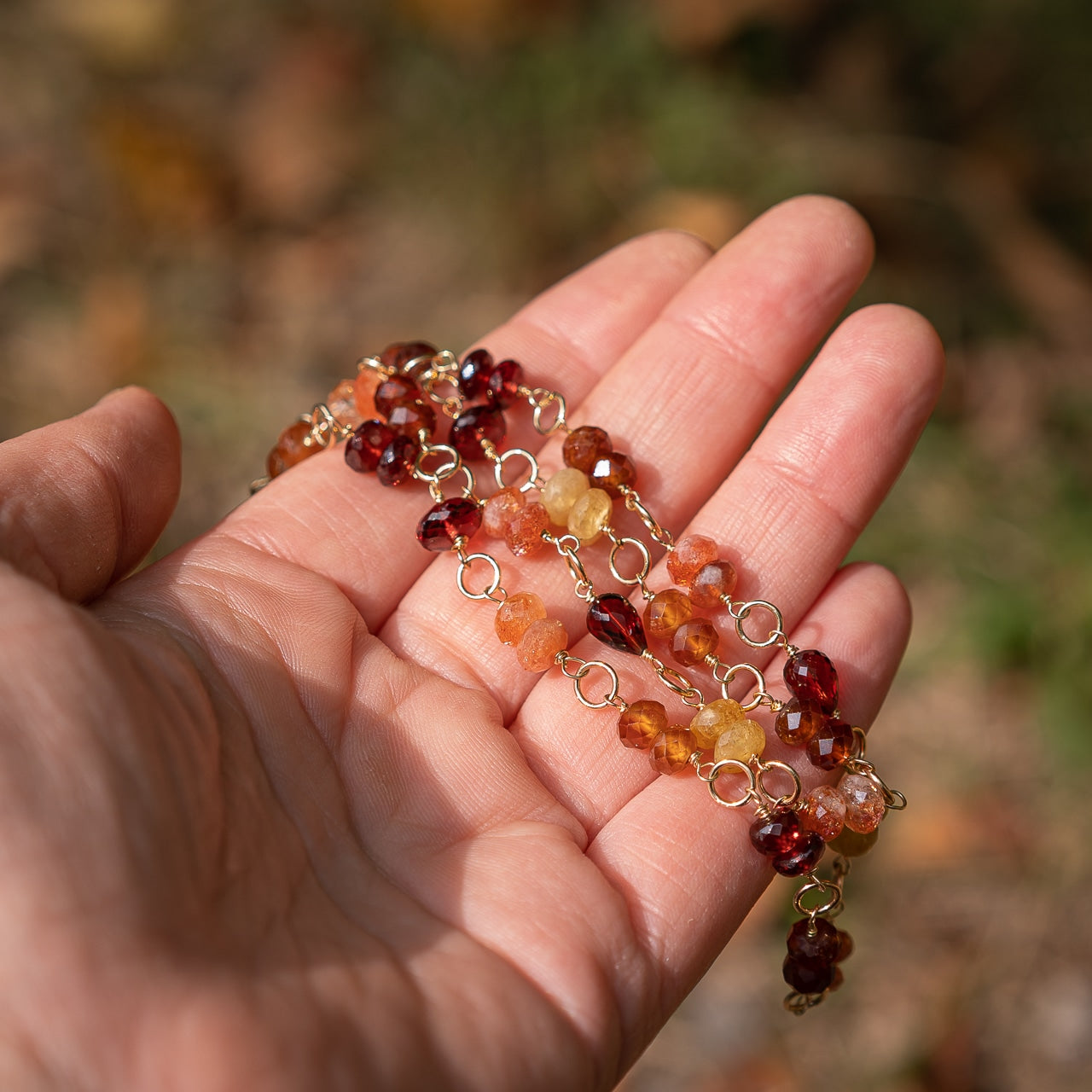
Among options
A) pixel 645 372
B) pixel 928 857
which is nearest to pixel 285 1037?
pixel 645 372

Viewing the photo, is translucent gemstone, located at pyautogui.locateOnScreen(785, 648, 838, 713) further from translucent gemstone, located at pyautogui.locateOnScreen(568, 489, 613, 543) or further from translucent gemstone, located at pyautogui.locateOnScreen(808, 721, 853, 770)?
translucent gemstone, located at pyautogui.locateOnScreen(568, 489, 613, 543)

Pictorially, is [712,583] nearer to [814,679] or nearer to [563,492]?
[814,679]

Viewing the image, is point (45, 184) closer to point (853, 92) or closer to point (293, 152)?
point (293, 152)

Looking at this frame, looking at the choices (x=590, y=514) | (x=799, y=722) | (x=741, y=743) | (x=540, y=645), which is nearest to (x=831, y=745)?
(x=799, y=722)

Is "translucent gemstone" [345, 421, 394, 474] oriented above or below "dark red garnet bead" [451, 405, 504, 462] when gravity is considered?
below

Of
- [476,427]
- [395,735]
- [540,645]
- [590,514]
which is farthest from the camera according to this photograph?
[476,427]

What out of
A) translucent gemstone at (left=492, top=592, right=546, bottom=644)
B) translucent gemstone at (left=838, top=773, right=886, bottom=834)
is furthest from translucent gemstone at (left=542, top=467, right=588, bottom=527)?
translucent gemstone at (left=838, top=773, right=886, bottom=834)
